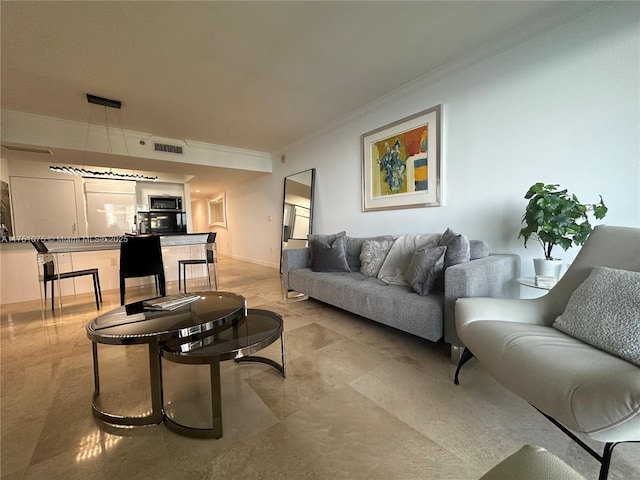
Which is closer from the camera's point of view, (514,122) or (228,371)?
(228,371)

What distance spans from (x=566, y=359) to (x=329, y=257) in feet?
7.74

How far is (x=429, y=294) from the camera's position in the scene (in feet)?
7.01

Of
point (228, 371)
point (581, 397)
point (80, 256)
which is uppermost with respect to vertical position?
point (80, 256)

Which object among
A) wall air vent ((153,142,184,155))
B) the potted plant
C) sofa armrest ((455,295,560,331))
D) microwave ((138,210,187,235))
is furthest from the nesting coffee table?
microwave ((138,210,187,235))

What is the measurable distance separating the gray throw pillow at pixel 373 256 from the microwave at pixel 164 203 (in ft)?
16.8

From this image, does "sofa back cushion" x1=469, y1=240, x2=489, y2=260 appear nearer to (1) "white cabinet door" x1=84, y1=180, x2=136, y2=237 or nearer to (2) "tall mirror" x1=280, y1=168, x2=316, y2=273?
(2) "tall mirror" x1=280, y1=168, x2=316, y2=273

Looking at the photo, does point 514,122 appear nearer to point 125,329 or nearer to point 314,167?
point 314,167

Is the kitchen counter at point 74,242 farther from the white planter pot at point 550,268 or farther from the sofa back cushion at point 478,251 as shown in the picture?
the white planter pot at point 550,268

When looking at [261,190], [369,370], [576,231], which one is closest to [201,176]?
[261,190]

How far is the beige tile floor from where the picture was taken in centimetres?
107

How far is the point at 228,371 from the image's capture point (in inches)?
72.0

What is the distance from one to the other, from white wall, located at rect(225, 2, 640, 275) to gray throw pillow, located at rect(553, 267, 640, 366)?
1014 millimetres

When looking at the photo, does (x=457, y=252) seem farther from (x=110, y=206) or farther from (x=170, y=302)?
(x=110, y=206)

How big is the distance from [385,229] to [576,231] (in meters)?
1.91
